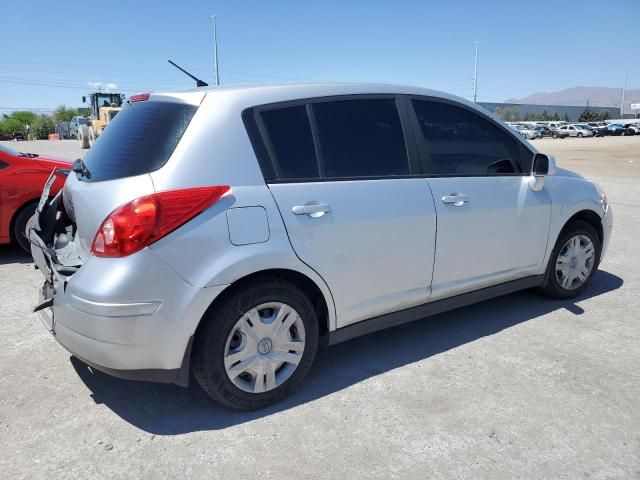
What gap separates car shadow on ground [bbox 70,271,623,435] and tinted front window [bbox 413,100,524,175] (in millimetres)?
1180

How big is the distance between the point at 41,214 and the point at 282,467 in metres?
2.41

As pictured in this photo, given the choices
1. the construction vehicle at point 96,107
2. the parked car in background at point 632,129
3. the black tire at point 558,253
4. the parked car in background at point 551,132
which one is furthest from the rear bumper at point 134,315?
the parked car in background at point 632,129

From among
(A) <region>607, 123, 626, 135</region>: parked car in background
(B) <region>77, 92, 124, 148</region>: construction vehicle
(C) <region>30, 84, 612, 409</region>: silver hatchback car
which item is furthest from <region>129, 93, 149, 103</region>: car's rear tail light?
(A) <region>607, 123, 626, 135</region>: parked car in background

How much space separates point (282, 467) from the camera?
7.81 ft

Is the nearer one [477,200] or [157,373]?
[157,373]

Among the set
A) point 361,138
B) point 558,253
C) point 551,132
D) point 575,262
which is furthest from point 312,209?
point 551,132

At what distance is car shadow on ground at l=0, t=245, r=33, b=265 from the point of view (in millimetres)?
5828

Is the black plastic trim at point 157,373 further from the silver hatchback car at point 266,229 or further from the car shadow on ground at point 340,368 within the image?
the car shadow on ground at point 340,368

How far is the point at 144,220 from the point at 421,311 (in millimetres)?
1894

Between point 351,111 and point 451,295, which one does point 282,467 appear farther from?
point 351,111

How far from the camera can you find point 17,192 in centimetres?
555

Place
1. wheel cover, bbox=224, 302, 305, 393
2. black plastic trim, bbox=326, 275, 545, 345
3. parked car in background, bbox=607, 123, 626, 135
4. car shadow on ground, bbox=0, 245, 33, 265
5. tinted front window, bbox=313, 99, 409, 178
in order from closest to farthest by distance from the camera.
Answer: wheel cover, bbox=224, 302, 305, 393, tinted front window, bbox=313, 99, 409, 178, black plastic trim, bbox=326, 275, 545, 345, car shadow on ground, bbox=0, 245, 33, 265, parked car in background, bbox=607, 123, 626, 135

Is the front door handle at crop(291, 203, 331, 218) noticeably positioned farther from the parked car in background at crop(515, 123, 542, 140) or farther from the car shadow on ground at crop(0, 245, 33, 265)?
the parked car in background at crop(515, 123, 542, 140)

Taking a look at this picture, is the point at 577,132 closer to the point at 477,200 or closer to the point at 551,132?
the point at 551,132
